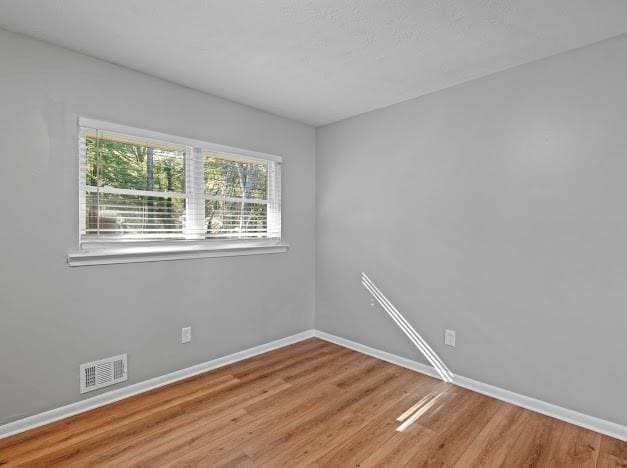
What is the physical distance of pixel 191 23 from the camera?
6.57 feet

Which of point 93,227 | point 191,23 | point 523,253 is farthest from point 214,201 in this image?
point 523,253

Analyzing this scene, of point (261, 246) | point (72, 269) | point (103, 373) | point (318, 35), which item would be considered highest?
point (318, 35)

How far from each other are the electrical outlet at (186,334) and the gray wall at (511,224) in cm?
167

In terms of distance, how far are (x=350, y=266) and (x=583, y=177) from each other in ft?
6.95

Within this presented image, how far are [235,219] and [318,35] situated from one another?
5.95 feet

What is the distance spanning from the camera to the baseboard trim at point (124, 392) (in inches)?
84.7

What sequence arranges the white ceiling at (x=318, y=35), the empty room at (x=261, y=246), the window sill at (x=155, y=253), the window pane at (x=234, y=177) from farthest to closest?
the window pane at (x=234, y=177)
the window sill at (x=155, y=253)
the empty room at (x=261, y=246)
the white ceiling at (x=318, y=35)

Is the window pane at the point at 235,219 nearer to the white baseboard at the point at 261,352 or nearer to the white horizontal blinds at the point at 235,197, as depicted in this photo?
the white horizontal blinds at the point at 235,197

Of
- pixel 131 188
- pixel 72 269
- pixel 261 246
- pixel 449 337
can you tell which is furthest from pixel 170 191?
pixel 449 337

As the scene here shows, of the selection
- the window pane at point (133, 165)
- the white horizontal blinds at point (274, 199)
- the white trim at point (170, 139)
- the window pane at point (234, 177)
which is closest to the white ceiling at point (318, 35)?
the white trim at point (170, 139)

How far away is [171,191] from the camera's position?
2861mm

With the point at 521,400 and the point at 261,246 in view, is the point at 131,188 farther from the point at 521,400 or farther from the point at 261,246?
the point at 521,400

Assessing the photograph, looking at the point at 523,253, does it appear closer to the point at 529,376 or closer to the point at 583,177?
the point at 583,177

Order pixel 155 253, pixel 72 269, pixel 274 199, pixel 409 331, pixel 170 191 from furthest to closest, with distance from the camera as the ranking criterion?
1. pixel 274 199
2. pixel 409 331
3. pixel 170 191
4. pixel 155 253
5. pixel 72 269
